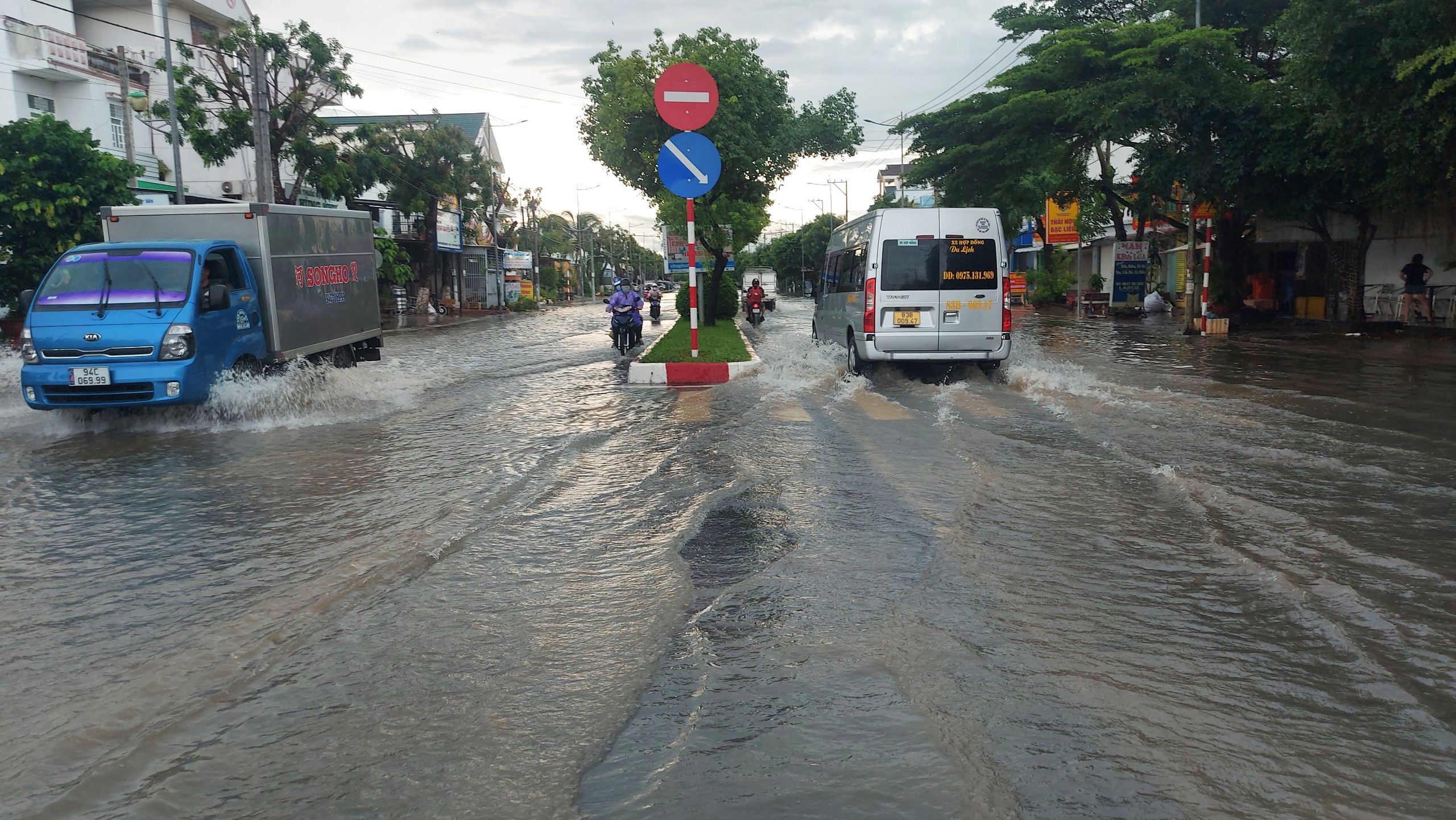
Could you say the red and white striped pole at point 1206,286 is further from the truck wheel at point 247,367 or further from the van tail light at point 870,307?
the truck wheel at point 247,367

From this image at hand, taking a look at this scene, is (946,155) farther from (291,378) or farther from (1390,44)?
(291,378)

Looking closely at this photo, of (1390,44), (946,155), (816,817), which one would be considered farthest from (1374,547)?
(946,155)

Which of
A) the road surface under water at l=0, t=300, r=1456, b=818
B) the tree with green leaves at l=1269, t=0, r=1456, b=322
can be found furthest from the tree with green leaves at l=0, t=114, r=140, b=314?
the tree with green leaves at l=1269, t=0, r=1456, b=322

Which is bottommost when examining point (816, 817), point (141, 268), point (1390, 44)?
point (816, 817)

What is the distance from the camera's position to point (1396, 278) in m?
24.5

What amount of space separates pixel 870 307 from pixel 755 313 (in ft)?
67.1

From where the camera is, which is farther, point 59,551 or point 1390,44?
point 1390,44

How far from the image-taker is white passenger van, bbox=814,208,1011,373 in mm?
12969

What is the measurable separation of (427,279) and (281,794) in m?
53.6

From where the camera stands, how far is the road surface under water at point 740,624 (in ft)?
9.93

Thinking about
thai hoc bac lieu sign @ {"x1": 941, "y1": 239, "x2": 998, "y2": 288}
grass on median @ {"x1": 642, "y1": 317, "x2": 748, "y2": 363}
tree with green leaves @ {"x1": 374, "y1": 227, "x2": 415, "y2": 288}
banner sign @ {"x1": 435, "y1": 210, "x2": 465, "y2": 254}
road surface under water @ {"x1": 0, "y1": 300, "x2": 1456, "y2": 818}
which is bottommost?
road surface under water @ {"x1": 0, "y1": 300, "x2": 1456, "y2": 818}

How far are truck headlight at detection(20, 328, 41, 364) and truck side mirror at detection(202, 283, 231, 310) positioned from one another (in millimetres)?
1598

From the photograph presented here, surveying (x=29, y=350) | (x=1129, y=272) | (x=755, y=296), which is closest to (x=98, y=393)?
(x=29, y=350)

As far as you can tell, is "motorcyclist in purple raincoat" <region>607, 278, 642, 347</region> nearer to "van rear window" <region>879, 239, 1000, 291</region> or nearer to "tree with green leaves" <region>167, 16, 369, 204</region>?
"van rear window" <region>879, 239, 1000, 291</region>
